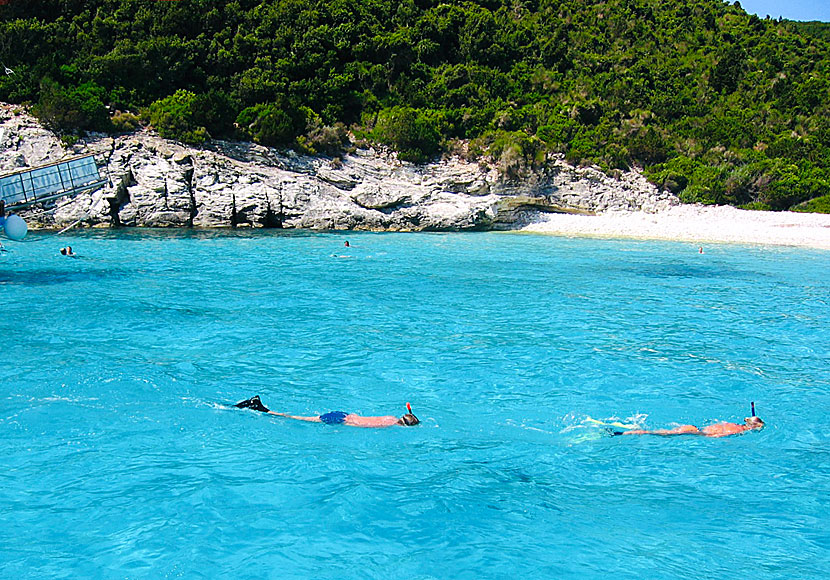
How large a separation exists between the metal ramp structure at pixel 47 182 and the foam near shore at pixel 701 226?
22.6 m

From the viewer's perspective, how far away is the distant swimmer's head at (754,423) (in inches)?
336

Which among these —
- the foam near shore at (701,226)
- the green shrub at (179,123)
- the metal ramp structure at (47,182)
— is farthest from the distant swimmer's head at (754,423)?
the green shrub at (179,123)

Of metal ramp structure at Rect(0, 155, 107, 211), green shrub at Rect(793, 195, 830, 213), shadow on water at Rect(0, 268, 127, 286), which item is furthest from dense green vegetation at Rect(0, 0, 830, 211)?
shadow on water at Rect(0, 268, 127, 286)

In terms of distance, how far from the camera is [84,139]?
33.4m

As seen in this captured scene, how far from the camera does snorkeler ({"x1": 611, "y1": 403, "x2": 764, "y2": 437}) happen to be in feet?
27.3

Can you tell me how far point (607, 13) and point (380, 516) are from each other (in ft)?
208

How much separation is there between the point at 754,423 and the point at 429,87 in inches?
1532

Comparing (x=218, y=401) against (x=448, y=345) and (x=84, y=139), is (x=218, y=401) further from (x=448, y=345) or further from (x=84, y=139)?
(x=84, y=139)

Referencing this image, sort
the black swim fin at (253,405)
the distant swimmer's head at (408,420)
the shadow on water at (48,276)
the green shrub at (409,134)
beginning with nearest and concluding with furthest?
1. the distant swimmer's head at (408,420)
2. the black swim fin at (253,405)
3. the shadow on water at (48,276)
4. the green shrub at (409,134)

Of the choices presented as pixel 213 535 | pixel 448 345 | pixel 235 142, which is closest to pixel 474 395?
pixel 448 345

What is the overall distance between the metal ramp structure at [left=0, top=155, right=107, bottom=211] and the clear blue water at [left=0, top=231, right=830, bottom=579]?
8.53ft

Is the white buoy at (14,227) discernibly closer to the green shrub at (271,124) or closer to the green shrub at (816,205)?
the green shrub at (271,124)

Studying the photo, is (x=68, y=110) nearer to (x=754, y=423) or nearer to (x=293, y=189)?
(x=293, y=189)

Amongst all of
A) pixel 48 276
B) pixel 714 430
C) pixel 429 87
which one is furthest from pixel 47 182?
pixel 429 87
